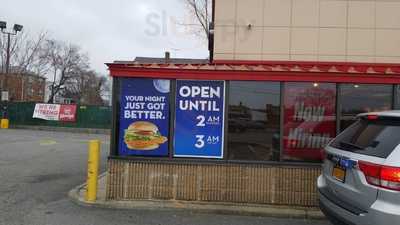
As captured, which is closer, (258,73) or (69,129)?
(258,73)

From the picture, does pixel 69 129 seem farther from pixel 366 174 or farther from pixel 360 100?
pixel 366 174

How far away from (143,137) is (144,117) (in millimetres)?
361

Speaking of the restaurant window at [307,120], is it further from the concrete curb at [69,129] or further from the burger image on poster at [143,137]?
the concrete curb at [69,129]

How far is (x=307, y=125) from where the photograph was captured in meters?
7.36

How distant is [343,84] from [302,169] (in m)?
1.67

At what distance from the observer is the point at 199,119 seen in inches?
291

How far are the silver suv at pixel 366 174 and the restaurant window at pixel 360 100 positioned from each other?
226 centimetres

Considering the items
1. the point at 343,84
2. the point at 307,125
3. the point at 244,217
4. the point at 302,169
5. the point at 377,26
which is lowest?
the point at 244,217

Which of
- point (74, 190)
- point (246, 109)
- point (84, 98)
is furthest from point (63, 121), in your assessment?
point (84, 98)

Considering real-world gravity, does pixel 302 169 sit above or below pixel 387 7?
below

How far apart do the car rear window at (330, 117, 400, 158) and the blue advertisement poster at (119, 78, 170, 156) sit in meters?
3.32

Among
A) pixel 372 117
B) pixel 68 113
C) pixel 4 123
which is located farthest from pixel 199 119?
pixel 4 123

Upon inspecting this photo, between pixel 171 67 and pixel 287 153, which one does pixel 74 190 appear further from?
pixel 287 153

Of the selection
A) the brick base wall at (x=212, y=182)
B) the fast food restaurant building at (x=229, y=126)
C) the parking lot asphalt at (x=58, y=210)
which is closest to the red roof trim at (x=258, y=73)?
the fast food restaurant building at (x=229, y=126)
